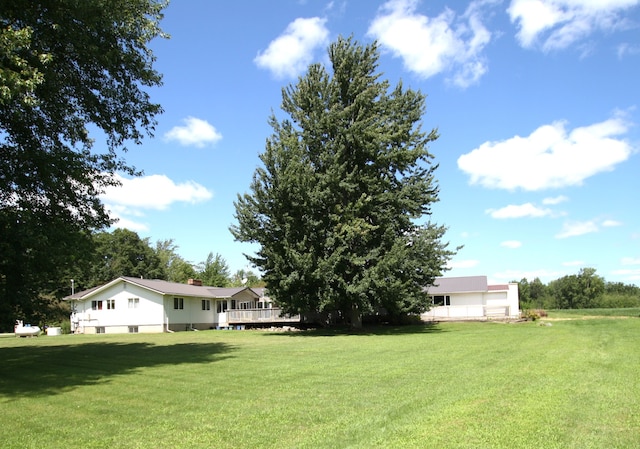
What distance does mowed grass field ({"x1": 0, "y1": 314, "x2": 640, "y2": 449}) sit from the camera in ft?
20.8

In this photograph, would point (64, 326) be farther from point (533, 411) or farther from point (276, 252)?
point (533, 411)

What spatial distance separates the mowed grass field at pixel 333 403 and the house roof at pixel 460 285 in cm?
3328

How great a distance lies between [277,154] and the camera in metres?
28.5

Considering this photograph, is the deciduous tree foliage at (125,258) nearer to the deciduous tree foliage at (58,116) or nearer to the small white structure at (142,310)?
the small white structure at (142,310)

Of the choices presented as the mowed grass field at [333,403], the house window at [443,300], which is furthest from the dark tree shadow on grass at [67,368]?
the house window at [443,300]

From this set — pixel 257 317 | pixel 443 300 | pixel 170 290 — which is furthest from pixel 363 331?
pixel 443 300

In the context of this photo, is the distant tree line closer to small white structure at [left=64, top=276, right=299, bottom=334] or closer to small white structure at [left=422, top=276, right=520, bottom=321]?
small white structure at [left=422, top=276, right=520, bottom=321]

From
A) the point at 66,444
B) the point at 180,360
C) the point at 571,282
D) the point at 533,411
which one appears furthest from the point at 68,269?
the point at 571,282

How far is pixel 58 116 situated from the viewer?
15797mm

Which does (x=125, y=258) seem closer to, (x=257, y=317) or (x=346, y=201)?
(x=257, y=317)

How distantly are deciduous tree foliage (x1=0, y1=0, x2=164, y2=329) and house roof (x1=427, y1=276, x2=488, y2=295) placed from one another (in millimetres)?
36289

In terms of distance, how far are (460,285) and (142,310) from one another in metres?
31.3

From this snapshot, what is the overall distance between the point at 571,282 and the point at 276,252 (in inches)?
4008

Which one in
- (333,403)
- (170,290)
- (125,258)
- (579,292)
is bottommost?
(579,292)
